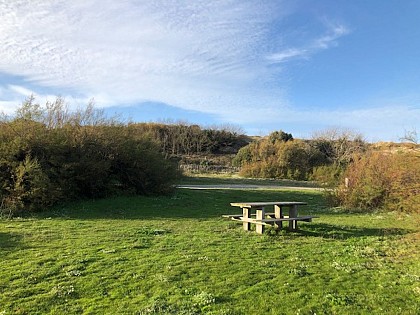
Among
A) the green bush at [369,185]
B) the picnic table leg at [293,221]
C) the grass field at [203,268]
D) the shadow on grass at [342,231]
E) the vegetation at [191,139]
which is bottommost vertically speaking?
the grass field at [203,268]

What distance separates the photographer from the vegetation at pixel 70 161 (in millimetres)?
15891

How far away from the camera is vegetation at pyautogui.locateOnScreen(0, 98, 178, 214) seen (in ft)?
52.1

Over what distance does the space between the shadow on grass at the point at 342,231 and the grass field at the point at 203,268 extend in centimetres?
4

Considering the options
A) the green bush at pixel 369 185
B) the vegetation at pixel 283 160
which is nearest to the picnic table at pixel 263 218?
the green bush at pixel 369 185

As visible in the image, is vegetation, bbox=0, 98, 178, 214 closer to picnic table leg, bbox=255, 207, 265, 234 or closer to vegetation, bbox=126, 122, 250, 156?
picnic table leg, bbox=255, 207, 265, 234

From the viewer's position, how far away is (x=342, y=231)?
12266 mm

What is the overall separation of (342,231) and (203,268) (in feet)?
20.6

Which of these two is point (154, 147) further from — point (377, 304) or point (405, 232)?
point (377, 304)

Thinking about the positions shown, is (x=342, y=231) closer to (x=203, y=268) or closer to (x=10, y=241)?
(x=203, y=268)

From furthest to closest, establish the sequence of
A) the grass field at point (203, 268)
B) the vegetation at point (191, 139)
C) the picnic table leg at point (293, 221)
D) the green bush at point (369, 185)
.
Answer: the vegetation at point (191, 139), the green bush at point (369, 185), the picnic table leg at point (293, 221), the grass field at point (203, 268)

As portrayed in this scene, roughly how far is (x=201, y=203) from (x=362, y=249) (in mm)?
10708

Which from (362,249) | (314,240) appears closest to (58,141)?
(314,240)

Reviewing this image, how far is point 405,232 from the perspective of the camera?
39.7 feet

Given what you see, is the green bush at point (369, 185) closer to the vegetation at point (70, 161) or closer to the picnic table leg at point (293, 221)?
the picnic table leg at point (293, 221)
